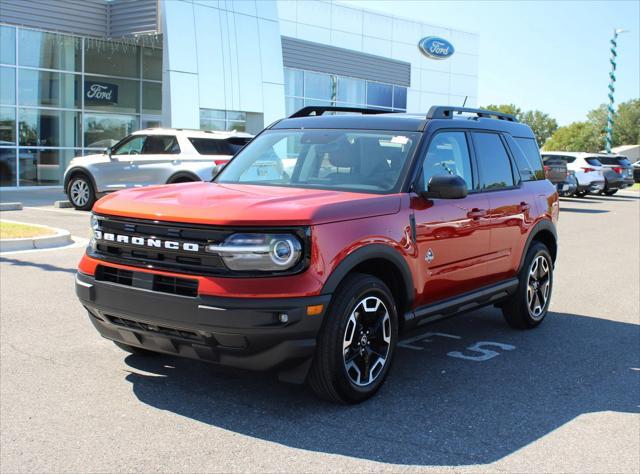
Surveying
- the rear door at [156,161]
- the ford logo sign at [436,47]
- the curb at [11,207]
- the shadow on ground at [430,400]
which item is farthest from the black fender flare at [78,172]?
the ford logo sign at [436,47]

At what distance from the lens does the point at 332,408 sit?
4766 millimetres

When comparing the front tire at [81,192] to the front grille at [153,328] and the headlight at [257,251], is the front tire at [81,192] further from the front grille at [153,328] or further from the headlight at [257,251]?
the headlight at [257,251]

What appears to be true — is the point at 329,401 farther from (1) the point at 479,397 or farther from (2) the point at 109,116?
(2) the point at 109,116

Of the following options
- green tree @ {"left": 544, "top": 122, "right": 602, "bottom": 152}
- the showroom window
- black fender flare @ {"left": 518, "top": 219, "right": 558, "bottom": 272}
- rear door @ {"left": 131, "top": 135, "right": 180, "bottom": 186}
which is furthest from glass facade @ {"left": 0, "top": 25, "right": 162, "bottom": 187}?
green tree @ {"left": 544, "top": 122, "right": 602, "bottom": 152}

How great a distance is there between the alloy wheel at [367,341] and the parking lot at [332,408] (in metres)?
0.21

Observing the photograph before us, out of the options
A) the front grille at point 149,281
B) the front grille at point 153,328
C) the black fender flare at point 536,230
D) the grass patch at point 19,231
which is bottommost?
the grass patch at point 19,231

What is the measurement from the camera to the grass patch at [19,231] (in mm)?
11591

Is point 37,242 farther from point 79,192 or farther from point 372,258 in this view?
point 372,258

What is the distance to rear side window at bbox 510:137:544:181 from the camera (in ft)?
23.2

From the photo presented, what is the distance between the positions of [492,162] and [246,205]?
9.30 feet

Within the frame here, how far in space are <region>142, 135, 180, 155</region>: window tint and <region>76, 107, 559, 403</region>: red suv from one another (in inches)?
382

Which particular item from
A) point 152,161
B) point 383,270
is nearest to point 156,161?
point 152,161

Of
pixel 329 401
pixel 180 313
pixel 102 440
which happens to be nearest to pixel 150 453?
pixel 102 440

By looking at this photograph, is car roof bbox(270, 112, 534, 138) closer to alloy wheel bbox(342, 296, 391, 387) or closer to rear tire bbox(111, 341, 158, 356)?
alloy wheel bbox(342, 296, 391, 387)
